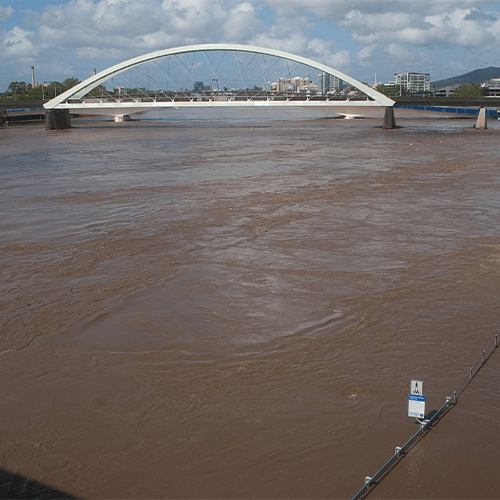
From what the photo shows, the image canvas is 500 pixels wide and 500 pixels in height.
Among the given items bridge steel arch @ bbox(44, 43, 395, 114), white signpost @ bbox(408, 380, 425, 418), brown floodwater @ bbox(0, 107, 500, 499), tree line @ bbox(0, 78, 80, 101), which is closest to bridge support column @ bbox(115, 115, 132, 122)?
bridge steel arch @ bbox(44, 43, 395, 114)

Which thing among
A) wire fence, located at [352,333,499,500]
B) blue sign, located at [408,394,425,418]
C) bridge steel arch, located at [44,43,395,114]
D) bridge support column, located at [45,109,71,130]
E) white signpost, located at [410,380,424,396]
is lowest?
wire fence, located at [352,333,499,500]

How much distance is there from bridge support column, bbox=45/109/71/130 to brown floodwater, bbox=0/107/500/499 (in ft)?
145

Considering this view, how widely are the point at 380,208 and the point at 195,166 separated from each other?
1186 centimetres

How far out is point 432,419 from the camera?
5168mm

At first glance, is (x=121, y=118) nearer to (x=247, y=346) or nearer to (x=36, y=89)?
(x=36, y=89)

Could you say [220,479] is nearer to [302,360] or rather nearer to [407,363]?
[302,360]

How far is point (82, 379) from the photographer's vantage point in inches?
241

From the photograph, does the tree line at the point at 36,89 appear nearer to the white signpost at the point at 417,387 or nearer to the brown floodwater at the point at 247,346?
the brown floodwater at the point at 247,346

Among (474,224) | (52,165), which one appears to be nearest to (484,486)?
(474,224)

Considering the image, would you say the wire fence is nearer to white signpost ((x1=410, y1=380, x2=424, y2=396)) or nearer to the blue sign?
the blue sign

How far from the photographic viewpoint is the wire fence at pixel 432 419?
4.38 meters

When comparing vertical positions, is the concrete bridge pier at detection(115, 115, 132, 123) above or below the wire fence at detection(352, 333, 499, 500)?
above

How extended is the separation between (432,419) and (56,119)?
57.4 metres

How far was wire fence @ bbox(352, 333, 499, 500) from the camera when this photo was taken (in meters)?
4.38
